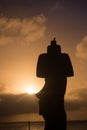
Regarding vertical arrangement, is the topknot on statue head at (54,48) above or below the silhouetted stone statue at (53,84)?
above

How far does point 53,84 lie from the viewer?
11305 mm

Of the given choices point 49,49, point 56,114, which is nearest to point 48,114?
point 56,114

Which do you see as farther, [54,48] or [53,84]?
[54,48]

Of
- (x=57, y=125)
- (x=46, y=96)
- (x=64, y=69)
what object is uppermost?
(x=64, y=69)

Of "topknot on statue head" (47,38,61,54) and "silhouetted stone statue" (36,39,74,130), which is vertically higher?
"topknot on statue head" (47,38,61,54)

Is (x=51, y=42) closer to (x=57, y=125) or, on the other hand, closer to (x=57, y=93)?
(x=57, y=93)

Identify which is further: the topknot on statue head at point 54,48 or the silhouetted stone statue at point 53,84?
the topknot on statue head at point 54,48

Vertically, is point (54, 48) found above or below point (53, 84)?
above

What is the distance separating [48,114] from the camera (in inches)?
443

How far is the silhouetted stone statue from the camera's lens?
11.2 m

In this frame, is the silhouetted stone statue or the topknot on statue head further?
the topknot on statue head

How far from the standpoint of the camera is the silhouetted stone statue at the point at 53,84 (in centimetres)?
1120

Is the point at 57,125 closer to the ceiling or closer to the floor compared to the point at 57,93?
closer to the floor

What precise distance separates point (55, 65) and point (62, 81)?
0.45 meters
